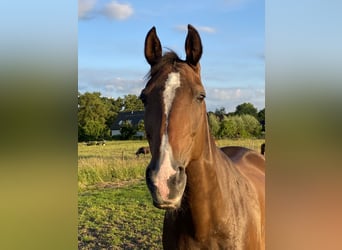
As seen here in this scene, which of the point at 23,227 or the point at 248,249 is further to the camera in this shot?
the point at 248,249

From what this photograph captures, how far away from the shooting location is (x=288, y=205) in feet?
2.20

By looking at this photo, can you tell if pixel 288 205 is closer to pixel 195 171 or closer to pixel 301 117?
pixel 301 117

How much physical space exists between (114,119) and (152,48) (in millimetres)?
487

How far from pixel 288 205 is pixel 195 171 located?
0.96m

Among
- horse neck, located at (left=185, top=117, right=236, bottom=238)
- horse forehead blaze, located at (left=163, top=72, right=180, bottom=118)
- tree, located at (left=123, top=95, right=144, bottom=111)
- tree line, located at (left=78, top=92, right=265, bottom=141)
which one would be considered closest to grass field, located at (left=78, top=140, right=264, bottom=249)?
tree, located at (left=123, top=95, right=144, bottom=111)

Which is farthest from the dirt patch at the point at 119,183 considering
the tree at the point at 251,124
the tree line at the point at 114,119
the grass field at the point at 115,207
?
the tree at the point at 251,124

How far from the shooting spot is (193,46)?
1.59 meters

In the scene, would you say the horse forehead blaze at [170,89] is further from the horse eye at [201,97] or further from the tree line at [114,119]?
the tree line at [114,119]

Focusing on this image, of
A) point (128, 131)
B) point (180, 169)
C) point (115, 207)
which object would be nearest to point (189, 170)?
point (180, 169)

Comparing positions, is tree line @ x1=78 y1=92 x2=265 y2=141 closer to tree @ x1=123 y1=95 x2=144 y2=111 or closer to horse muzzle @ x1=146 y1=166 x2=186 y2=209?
tree @ x1=123 y1=95 x2=144 y2=111

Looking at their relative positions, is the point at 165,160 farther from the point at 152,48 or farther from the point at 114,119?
the point at 114,119

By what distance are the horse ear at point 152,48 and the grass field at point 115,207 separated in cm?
252

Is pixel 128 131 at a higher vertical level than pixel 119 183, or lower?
higher

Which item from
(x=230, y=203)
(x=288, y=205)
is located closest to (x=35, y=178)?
(x=288, y=205)
